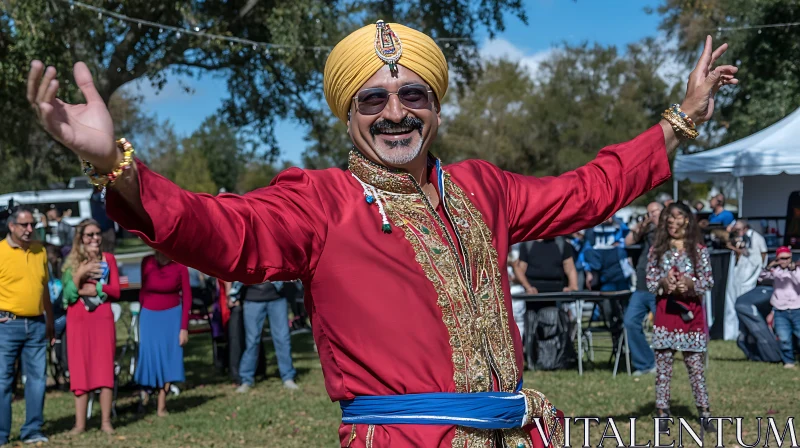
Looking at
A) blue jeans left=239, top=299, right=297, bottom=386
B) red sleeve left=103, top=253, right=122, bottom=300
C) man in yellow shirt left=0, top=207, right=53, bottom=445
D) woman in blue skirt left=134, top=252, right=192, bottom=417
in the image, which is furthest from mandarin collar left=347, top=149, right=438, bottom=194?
blue jeans left=239, top=299, right=297, bottom=386

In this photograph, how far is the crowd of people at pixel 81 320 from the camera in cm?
854

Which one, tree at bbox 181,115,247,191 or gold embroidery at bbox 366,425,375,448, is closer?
gold embroidery at bbox 366,425,375,448

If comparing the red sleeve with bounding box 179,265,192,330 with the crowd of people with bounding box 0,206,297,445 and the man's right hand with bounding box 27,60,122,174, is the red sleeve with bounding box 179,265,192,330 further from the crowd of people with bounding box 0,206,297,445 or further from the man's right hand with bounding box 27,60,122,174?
the man's right hand with bounding box 27,60,122,174

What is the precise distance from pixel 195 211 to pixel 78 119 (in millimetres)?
390

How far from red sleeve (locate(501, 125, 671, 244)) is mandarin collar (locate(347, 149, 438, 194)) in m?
0.47

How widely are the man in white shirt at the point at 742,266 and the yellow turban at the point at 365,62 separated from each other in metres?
11.1

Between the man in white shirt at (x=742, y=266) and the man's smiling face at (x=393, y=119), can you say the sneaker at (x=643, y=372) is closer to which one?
the man in white shirt at (x=742, y=266)

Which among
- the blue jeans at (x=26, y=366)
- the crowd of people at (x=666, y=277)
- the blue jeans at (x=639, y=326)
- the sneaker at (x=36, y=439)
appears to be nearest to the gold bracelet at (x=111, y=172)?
the crowd of people at (x=666, y=277)

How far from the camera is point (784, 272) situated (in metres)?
11.3

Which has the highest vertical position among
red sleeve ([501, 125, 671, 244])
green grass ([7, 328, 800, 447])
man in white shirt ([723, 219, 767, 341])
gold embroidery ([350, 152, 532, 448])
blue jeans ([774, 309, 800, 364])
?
red sleeve ([501, 125, 671, 244])

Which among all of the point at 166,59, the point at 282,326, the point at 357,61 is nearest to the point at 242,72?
the point at 166,59

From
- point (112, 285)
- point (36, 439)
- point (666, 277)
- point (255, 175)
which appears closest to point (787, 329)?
point (666, 277)

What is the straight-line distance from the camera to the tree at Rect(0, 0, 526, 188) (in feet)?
39.3

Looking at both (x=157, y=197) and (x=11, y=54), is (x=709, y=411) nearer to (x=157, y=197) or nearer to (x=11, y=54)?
(x=157, y=197)
